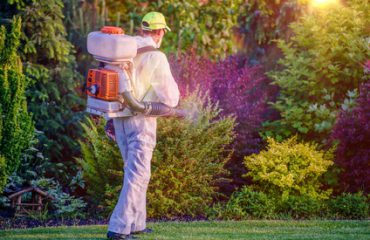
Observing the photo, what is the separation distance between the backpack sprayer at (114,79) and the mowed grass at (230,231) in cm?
131

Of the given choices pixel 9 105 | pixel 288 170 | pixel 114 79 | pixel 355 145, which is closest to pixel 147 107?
pixel 114 79

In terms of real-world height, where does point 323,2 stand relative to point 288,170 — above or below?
above

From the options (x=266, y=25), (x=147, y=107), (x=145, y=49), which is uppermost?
(x=145, y=49)

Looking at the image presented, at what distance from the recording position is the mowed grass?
27.9 ft

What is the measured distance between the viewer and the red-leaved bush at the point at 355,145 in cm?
1059

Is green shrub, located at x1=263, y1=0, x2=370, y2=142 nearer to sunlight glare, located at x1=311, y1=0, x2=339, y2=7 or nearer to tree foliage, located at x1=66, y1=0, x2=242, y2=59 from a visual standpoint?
sunlight glare, located at x1=311, y1=0, x2=339, y2=7

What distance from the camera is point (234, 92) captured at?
39.1 ft

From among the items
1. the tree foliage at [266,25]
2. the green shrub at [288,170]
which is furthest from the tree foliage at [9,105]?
the tree foliage at [266,25]

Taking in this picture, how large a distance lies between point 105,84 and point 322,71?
215 inches

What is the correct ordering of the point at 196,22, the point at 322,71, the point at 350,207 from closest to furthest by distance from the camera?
the point at 350,207 < the point at 322,71 < the point at 196,22

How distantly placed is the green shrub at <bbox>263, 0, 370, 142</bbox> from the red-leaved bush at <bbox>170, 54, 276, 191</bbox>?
0.37m

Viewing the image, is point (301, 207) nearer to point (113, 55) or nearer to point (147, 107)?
point (147, 107)

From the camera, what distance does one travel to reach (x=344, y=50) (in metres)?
12.4

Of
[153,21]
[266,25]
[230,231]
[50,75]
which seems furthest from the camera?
[266,25]
